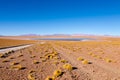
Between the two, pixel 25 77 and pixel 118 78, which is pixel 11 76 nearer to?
pixel 25 77

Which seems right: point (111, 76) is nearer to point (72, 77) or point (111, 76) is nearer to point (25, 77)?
point (72, 77)

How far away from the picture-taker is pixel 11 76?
424 inches

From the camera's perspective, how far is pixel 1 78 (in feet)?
33.2

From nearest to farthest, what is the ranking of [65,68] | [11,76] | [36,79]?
[36,79], [11,76], [65,68]

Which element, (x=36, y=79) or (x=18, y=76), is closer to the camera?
(x=36, y=79)

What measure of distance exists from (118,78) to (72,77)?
10.8ft

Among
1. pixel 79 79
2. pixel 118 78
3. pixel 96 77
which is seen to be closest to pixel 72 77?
pixel 79 79

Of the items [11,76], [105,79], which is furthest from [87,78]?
[11,76]

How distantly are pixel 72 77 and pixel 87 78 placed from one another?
110cm

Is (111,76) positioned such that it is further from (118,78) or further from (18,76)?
(18,76)

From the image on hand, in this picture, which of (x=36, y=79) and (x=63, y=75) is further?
(x=63, y=75)

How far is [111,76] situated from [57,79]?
4.15 m

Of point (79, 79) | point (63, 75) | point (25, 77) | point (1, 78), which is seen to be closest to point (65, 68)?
point (63, 75)

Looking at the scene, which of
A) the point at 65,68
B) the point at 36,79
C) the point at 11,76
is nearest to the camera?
the point at 36,79
